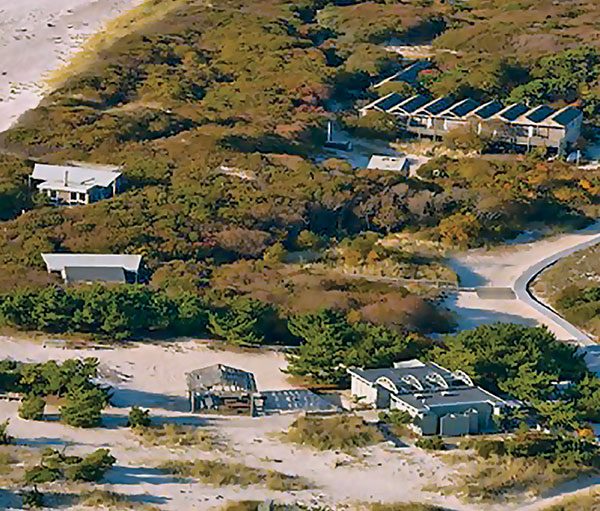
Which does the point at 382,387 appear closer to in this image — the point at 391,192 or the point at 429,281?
the point at 429,281

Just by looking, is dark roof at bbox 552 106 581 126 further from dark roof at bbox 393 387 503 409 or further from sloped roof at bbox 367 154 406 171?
dark roof at bbox 393 387 503 409

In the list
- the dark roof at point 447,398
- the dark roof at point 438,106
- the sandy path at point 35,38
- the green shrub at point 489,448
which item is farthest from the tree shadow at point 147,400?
the dark roof at point 438,106

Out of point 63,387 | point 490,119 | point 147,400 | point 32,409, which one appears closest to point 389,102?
point 490,119

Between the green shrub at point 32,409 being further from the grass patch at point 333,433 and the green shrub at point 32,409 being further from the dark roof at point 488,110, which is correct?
the dark roof at point 488,110

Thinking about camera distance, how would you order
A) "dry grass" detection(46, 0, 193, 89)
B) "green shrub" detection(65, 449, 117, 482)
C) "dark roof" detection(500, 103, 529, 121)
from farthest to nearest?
"dry grass" detection(46, 0, 193, 89)
"dark roof" detection(500, 103, 529, 121)
"green shrub" detection(65, 449, 117, 482)

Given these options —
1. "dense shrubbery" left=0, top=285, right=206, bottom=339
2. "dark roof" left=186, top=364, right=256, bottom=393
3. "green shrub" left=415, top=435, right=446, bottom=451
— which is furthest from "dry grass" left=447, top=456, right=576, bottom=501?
"dense shrubbery" left=0, top=285, right=206, bottom=339

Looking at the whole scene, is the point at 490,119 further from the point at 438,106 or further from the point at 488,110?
the point at 438,106

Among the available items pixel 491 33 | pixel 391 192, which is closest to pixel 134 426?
pixel 391 192
